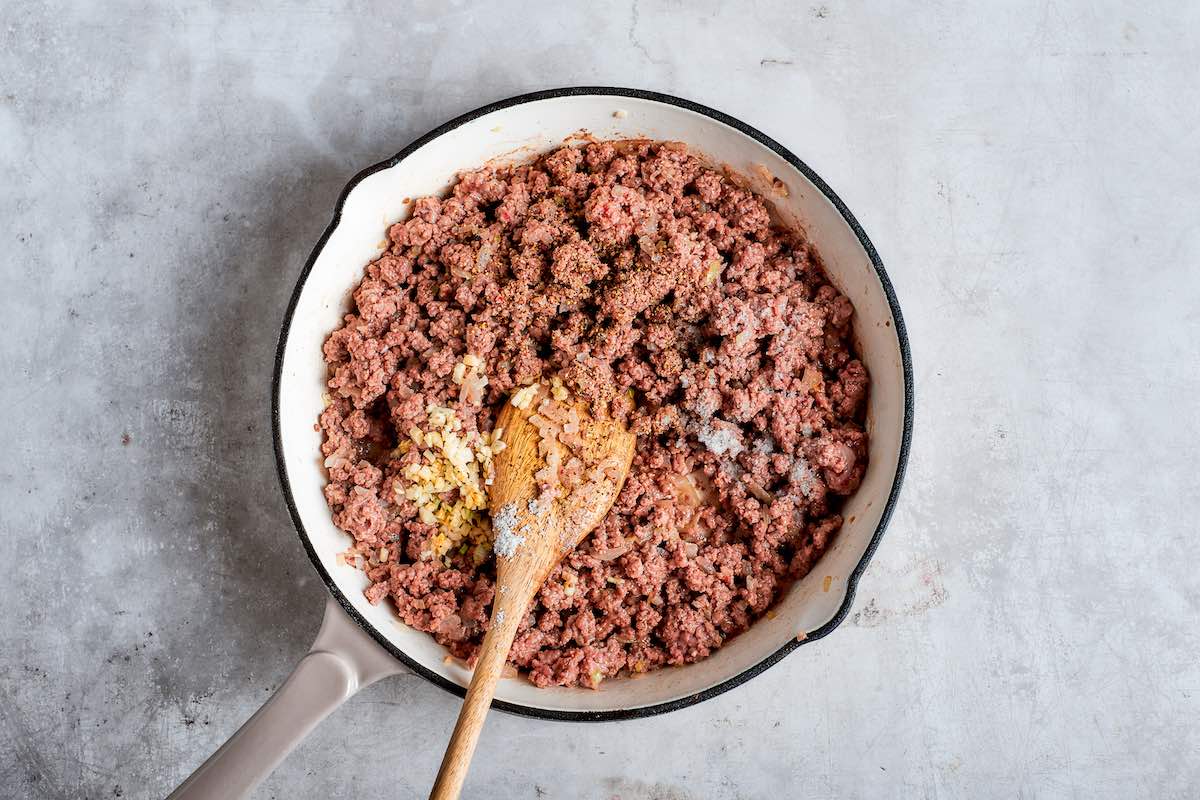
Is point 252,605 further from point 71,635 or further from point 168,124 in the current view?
point 168,124

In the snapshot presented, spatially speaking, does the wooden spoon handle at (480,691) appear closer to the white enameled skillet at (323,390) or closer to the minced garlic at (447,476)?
the white enameled skillet at (323,390)

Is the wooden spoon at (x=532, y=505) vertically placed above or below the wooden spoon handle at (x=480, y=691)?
above

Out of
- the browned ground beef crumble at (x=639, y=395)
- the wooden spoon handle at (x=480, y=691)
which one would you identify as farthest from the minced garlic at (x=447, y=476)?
the wooden spoon handle at (x=480, y=691)

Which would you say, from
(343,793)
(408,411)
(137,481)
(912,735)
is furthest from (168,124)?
(912,735)

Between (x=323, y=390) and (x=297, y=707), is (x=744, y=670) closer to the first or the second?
(x=297, y=707)

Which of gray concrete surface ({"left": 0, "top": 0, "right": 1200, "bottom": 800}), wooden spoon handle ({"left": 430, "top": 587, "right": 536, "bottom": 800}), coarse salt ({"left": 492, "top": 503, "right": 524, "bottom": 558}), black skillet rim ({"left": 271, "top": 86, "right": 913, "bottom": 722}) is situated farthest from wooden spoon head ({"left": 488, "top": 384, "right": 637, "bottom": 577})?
gray concrete surface ({"left": 0, "top": 0, "right": 1200, "bottom": 800})

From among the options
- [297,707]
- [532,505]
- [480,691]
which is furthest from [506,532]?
[297,707]
